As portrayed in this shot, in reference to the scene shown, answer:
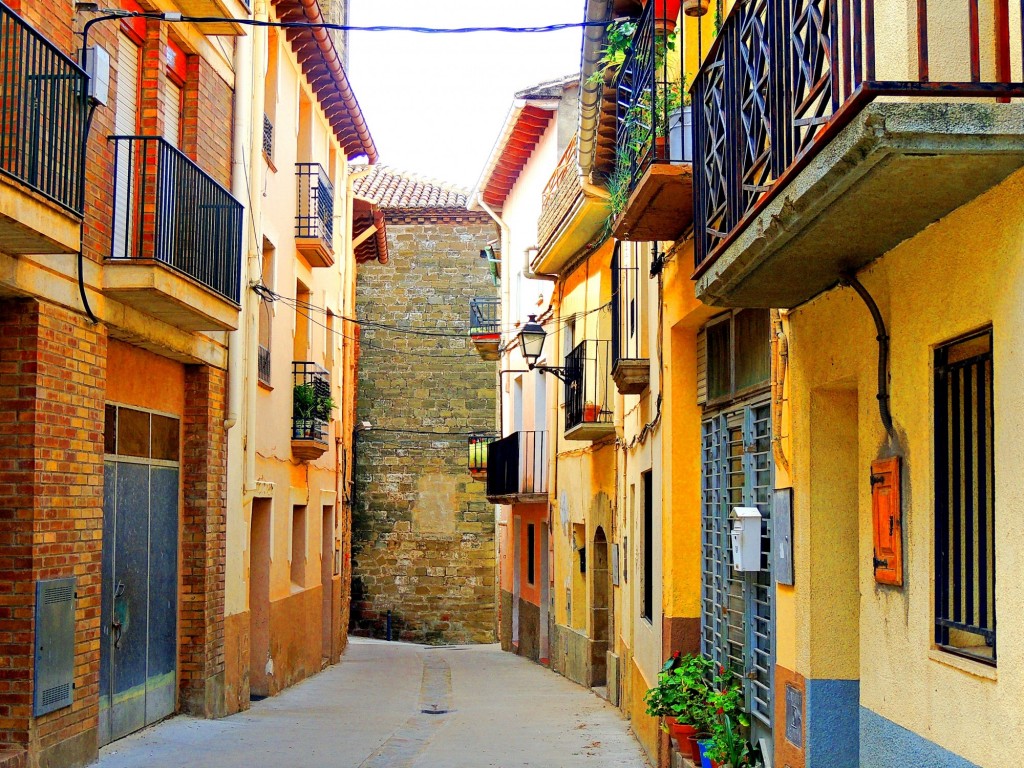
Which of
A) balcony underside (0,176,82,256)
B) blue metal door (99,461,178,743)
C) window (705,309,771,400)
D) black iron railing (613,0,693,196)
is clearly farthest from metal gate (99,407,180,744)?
window (705,309,771,400)

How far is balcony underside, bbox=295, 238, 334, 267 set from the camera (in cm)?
1836

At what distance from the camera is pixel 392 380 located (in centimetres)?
3206

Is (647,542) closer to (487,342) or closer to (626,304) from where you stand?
(626,304)

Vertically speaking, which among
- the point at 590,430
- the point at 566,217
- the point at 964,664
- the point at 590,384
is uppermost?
the point at 566,217

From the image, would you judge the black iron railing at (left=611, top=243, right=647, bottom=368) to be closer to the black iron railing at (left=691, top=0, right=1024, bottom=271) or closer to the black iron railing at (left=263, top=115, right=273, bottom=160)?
the black iron railing at (left=263, top=115, right=273, bottom=160)

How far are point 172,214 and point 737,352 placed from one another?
A: 4.83 metres

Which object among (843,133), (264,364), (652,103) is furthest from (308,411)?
(843,133)

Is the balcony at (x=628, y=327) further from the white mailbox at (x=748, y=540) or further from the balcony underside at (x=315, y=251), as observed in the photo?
the balcony underside at (x=315, y=251)

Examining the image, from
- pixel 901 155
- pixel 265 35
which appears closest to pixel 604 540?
pixel 265 35

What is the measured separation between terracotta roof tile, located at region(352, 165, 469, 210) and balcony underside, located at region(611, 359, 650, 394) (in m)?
20.4

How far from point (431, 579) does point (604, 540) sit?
1381cm

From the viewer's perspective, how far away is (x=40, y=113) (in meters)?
8.12

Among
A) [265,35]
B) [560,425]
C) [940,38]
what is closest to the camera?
[940,38]

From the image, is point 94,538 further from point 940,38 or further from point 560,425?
point 560,425
